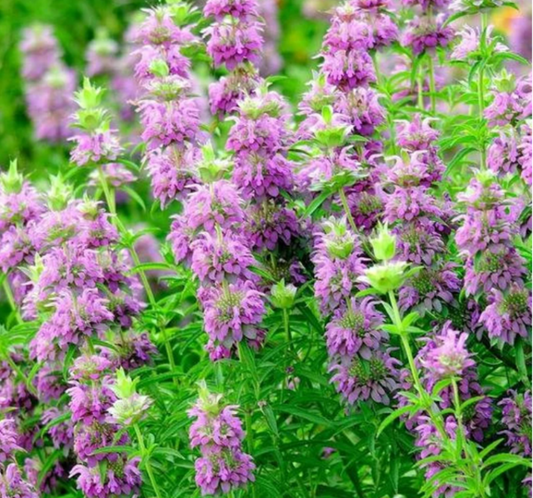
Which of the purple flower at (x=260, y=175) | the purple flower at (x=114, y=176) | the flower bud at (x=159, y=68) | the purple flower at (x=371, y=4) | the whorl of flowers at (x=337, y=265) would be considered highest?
the purple flower at (x=371, y=4)

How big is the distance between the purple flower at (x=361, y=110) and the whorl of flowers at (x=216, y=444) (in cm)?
106

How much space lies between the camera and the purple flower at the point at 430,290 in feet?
11.7

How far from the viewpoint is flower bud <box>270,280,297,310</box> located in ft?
12.0

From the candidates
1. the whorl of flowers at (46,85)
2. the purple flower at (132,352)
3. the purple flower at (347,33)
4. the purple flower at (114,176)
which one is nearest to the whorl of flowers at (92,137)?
the purple flower at (114,176)

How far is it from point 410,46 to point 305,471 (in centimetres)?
159

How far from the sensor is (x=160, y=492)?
3.66m

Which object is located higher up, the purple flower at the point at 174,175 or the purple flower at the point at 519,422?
the purple flower at the point at 174,175

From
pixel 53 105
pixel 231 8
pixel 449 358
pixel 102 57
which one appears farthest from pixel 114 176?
pixel 102 57

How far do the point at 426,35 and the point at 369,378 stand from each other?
1.41m

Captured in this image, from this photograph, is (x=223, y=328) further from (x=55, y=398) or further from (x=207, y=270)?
(x=55, y=398)

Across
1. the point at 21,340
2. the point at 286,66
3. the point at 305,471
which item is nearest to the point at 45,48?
the point at 286,66

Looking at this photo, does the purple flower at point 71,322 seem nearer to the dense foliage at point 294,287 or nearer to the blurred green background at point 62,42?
the dense foliage at point 294,287

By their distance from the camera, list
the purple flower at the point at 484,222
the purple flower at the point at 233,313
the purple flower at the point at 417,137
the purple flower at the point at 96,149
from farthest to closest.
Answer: the purple flower at the point at 96,149, the purple flower at the point at 417,137, the purple flower at the point at 233,313, the purple flower at the point at 484,222

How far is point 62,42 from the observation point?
32.4ft
